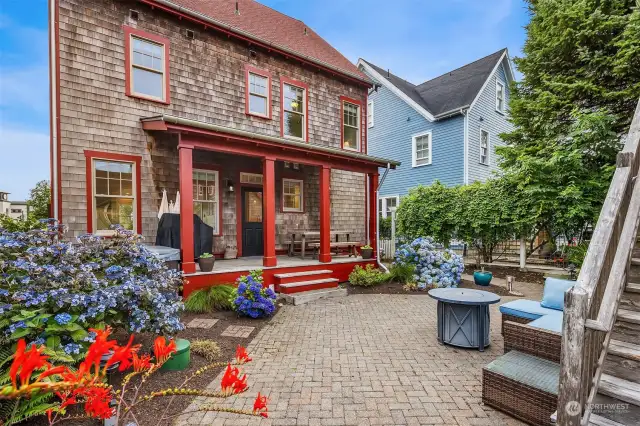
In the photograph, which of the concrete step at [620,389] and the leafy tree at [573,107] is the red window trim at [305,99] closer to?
→ the leafy tree at [573,107]

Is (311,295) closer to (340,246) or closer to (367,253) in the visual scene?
(340,246)

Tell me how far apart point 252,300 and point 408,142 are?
12478 millimetres

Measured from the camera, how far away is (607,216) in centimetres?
253

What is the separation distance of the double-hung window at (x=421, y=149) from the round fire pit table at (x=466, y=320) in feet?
37.4

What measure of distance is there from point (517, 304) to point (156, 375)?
14.4ft

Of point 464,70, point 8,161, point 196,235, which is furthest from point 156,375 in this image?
point 464,70

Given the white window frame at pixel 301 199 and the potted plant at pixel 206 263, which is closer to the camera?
the potted plant at pixel 206 263

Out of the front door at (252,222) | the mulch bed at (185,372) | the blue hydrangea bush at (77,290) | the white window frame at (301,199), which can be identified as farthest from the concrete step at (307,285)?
the blue hydrangea bush at (77,290)

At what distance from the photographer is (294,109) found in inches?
384

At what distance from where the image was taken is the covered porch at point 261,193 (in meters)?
6.22

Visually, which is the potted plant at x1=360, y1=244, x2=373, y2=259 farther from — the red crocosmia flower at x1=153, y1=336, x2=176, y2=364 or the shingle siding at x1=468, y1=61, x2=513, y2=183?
the red crocosmia flower at x1=153, y1=336, x2=176, y2=364

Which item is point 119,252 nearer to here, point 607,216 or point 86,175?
point 86,175

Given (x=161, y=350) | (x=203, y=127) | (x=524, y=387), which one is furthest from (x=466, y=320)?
(x=203, y=127)

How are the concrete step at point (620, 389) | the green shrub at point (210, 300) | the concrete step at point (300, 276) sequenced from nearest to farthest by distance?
the concrete step at point (620, 389), the green shrub at point (210, 300), the concrete step at point (300, 276)
